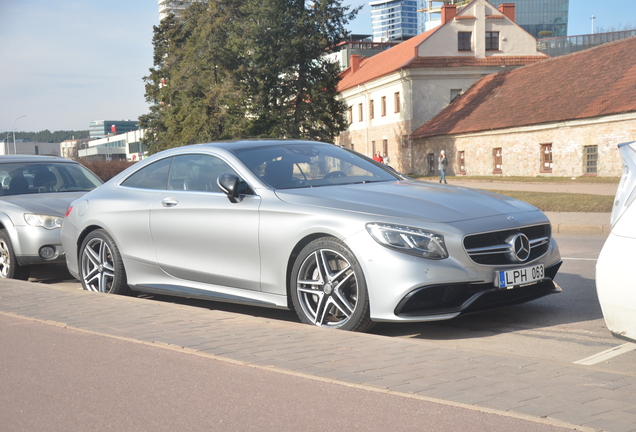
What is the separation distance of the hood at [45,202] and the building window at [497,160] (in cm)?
3637

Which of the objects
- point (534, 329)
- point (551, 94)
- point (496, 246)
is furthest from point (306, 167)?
point (551, 94)

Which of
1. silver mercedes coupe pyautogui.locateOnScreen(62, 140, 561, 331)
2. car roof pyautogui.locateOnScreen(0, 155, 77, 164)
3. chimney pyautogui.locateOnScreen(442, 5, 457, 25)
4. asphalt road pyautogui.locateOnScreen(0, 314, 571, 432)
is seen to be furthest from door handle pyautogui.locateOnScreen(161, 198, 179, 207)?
chimney pyautogui.locateOnScreen(442, 5, 457, 25)

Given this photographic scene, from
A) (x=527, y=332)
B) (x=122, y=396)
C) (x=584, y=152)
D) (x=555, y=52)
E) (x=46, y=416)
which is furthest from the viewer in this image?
(x=555, y=52)

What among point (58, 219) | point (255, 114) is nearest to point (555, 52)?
point (255, 114)

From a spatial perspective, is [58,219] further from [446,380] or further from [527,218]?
[446,380]

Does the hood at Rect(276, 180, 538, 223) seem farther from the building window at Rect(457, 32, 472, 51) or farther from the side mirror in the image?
the building window at Rect(457, 32, 472, 51)

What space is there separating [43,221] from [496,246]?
585cm

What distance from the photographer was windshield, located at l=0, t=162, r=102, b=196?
33.4ft

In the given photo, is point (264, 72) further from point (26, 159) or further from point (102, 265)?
point (102, 265)

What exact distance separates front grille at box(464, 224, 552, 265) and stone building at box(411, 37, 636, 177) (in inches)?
1126

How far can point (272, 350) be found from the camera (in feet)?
15.7

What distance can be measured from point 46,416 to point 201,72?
5244cm

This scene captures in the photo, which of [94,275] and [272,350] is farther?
[94,275]

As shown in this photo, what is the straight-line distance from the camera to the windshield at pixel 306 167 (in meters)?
6.39
